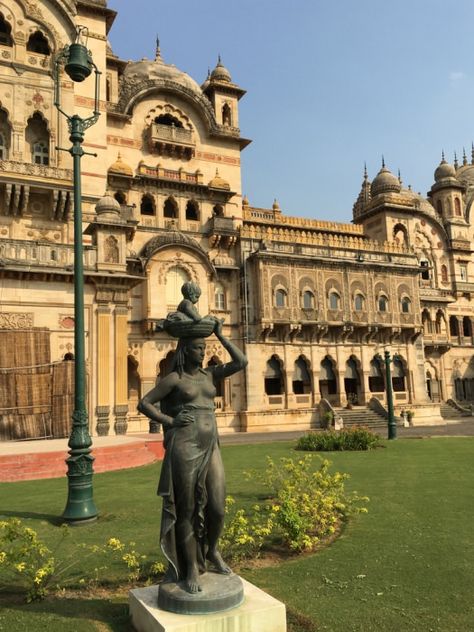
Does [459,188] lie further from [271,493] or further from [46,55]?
[271,493]

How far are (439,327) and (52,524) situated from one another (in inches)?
1413

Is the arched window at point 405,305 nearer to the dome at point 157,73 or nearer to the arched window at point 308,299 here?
the arched window at point 308,299

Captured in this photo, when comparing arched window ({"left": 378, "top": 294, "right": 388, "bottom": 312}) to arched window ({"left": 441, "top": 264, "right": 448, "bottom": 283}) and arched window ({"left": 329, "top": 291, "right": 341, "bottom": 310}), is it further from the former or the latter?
arched window ({"left": 441, "top": 264, "right": 448, "bottom": 283})

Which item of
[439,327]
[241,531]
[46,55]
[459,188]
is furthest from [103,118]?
[459,188]

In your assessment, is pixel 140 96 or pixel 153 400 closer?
pixel 153 400

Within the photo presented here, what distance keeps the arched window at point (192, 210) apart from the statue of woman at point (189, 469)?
85.8ft

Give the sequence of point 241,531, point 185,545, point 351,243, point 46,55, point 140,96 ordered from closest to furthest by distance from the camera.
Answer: point 185,545
point 241,531
point 46,55
point 140,96
point 351,243

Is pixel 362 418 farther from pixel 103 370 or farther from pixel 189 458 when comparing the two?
pixel 189 458

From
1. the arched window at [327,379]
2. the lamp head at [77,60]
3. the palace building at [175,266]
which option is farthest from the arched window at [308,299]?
the lamp head at [77,60]

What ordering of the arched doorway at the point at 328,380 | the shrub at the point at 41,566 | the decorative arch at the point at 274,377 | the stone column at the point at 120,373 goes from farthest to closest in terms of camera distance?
the arched doorway at the point at 328,380 → the decorative arch at the point at 274,377 → the stone column at the point at 120,373 → the shrub at the point at 41,566

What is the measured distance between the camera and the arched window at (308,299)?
3088cm

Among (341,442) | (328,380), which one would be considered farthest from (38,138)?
(328,380)

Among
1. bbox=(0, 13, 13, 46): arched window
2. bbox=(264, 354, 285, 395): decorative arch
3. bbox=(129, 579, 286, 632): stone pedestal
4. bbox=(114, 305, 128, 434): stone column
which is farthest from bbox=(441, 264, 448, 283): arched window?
bbox=(129, 579, 286, 632): stone pedestal

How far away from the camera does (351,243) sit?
3341 centimetres
